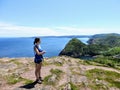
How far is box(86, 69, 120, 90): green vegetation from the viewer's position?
53.3ft

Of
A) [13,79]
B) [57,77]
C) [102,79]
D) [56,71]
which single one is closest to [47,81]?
[57,77]

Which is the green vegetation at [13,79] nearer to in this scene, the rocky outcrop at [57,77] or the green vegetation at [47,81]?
the rocky outcrop at [57,77]

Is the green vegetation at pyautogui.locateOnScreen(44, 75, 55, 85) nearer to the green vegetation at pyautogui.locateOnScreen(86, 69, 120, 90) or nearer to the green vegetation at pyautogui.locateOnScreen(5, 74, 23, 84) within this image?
the green vegetation at pyautogui.locateOnScreen(5, 74, 23, 84)

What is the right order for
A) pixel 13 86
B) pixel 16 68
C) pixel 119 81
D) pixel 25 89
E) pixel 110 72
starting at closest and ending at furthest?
1. pixel 25 89
2. pixel 13 86
3. pixel 119 81
4. pixel 110 72
5. pixel 16 68

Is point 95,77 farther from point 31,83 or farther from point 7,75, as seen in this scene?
point 7,75

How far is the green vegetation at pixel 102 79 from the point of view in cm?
1625

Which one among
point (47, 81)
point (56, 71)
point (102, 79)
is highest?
point (56, 71)

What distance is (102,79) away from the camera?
17500 mm

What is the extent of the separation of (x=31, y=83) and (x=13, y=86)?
136cm

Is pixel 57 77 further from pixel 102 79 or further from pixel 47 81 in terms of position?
pixel 102 79

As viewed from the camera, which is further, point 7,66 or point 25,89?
point 7,66

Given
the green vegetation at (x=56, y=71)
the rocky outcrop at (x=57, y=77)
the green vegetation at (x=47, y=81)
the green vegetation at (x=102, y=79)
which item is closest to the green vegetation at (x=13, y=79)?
the rocky outcrop at (x=57, y=77)

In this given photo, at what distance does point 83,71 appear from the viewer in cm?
1945

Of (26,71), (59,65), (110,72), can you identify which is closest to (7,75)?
(26,71)
